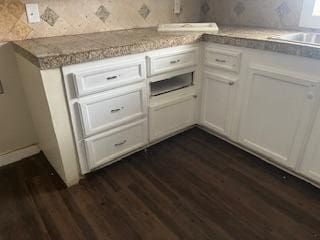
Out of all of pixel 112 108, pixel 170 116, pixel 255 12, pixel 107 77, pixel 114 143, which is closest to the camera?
pixel 107 77

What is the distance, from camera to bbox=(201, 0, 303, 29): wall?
1978 millimetres

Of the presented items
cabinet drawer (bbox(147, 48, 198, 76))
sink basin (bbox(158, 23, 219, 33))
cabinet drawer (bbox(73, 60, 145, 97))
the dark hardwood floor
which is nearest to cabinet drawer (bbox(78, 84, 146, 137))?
cabinet drawer (bbox(73, 60, 145, 97))

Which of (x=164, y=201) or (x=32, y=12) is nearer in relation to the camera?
(x=164, y=201)

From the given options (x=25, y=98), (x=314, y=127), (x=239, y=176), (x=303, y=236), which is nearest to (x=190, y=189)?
(x=239, y=176)

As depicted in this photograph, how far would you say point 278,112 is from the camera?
1.64 m

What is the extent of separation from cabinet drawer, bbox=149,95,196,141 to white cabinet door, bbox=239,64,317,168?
1.51ft

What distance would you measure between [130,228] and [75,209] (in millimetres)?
368

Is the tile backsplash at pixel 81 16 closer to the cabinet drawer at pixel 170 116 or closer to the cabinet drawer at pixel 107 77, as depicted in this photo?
the cabinet drawer at pixel 107 77

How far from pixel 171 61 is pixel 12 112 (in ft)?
3.93

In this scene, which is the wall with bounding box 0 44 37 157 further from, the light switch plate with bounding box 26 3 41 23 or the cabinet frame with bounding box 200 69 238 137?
the cabinet frame with bounding box 200 69 238 137

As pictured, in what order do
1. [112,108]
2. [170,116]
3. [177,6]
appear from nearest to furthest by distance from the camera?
[112,108]
[170,116]
[177,6]

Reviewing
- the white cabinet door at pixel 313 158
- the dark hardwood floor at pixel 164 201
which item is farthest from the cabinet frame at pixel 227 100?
the white cabinet door at pixel 313 158

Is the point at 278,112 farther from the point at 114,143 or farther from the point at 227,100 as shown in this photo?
the point at 114,143

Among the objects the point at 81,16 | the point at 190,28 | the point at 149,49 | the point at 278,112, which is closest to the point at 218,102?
the point at 278,112
